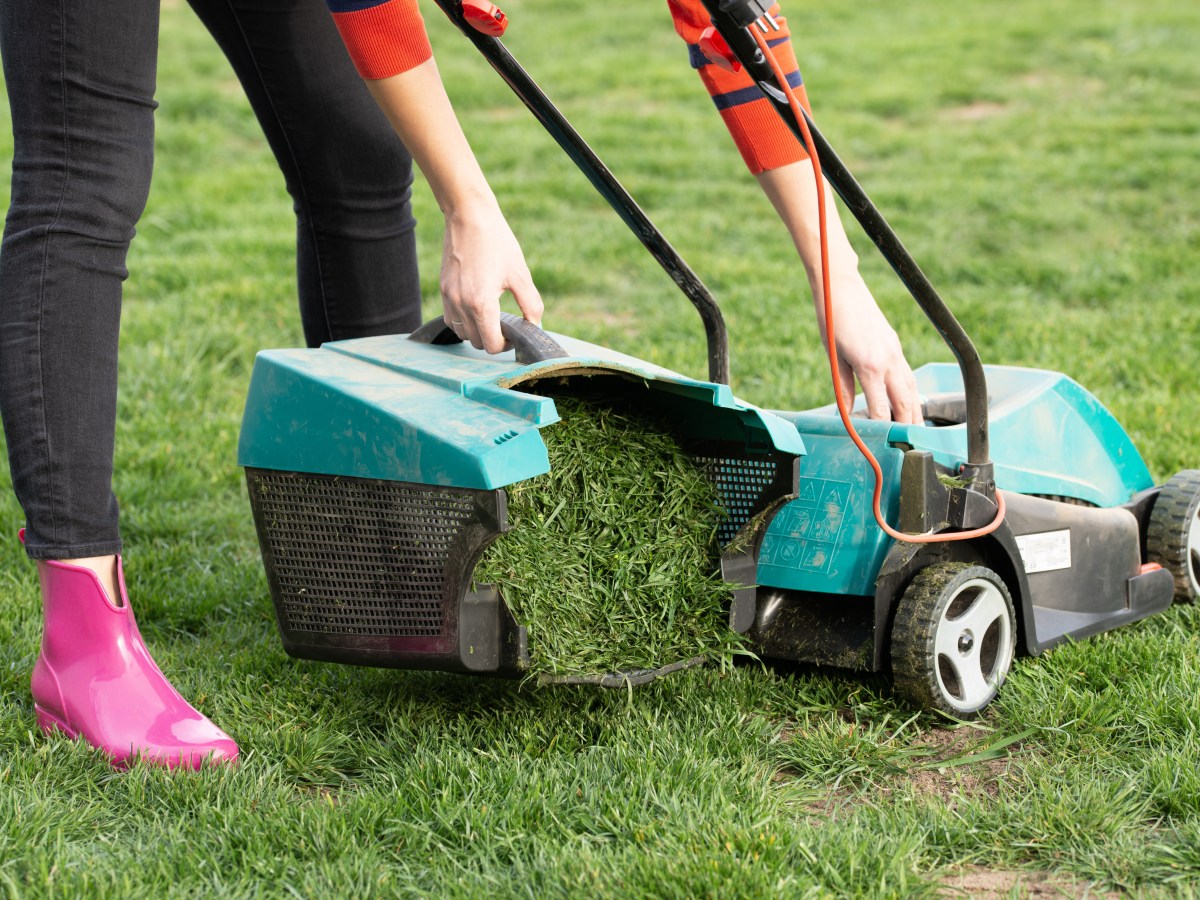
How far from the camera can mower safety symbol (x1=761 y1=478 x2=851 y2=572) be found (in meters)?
2.16

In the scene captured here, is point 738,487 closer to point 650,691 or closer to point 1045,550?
point 650,691

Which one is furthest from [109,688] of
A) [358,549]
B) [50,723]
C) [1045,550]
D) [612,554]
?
[1045,550]

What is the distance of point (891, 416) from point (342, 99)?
1146mm

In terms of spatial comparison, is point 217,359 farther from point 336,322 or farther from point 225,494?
point 336,322

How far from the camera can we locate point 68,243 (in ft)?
6.43

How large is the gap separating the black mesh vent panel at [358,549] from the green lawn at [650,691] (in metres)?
0.22

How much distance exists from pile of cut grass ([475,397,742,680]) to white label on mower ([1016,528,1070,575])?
0.56 meters

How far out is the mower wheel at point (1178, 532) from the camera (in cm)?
260

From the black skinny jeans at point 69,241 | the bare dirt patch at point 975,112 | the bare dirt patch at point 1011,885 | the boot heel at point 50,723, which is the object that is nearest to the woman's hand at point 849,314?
the bare dirt patch at point 1011,885

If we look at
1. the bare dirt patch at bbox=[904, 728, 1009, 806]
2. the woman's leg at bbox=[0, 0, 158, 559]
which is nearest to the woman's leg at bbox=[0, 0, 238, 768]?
the woman's leg at bbox=[0, 0, 158, 559]

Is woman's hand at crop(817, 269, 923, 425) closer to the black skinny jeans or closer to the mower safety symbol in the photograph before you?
the mower safety symbol

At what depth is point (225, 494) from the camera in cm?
335

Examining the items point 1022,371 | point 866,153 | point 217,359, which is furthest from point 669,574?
point 866,153

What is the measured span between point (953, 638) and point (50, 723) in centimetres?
142
